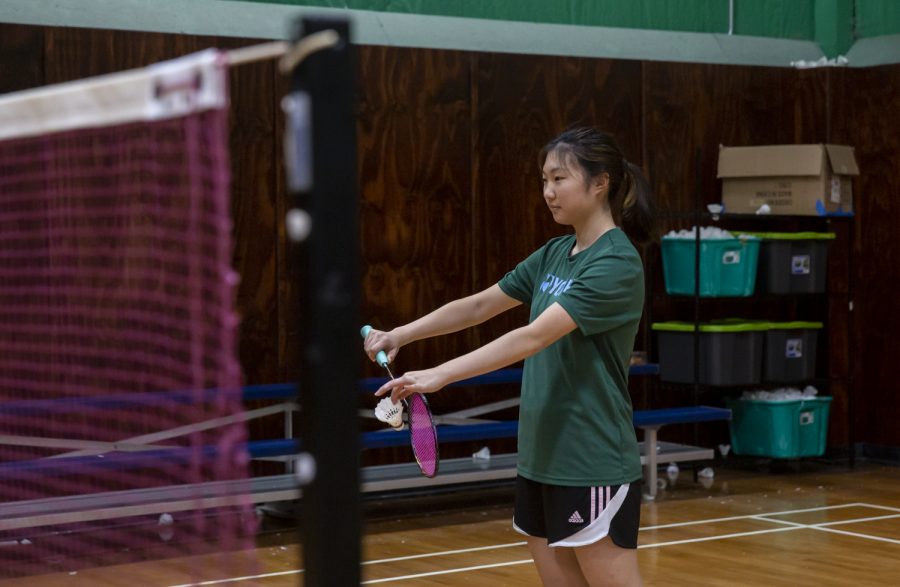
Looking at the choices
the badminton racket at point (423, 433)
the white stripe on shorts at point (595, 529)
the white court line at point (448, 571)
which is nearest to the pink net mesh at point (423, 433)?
the badminton racket at point (423, 433)

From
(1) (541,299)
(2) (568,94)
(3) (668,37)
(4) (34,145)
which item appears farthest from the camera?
(3) (668,37)

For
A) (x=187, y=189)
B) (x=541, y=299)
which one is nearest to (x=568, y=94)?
(x=187, y=189)

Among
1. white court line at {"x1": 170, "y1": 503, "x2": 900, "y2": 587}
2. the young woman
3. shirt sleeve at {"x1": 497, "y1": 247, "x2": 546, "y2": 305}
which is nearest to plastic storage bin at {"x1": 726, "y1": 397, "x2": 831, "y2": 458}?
white court line at {"x1": 170, "y1": 503, "x2": 900, "y2": 587}

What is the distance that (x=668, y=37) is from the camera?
10.0 meters

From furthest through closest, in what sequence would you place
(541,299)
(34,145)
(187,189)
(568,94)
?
(568,94) < (187,189) < (34,145) < (541,299)

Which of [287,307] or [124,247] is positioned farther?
[287,307]

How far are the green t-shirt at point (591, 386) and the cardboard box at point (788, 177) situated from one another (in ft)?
20.1

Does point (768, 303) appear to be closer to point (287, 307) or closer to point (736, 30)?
point (736, 30)

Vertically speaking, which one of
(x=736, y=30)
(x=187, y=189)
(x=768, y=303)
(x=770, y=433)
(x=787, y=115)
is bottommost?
Answer: (x=770, y=433)

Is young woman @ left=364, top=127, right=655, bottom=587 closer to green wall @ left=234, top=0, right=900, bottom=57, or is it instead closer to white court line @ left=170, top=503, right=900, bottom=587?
white court line @ left=170, top=503, right=900, bottom=587

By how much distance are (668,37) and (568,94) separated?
1.16 meters

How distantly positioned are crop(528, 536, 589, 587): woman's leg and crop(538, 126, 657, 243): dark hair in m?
0.88

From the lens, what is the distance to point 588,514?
354cm

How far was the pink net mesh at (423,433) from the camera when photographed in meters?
3.73
